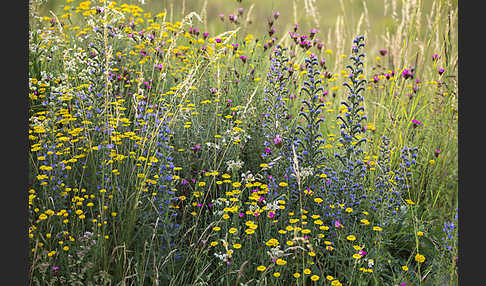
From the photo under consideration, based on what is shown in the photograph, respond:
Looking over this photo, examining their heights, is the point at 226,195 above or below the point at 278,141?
below

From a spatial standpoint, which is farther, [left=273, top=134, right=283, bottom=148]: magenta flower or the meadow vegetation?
[left=273, top=134, right=283, bottom=148]: magenta flower

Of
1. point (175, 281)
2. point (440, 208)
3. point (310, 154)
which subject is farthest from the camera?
point (440, 208)

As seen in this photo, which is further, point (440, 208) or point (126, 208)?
point (440, 208)

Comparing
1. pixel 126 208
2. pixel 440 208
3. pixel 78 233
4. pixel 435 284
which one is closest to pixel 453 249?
pixel 435 284

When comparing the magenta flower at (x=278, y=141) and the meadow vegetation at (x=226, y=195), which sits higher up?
the magenta flower at (x=278, y=141)

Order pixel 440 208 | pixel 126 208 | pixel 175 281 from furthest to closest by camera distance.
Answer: pixel 440 208 < pixel 126 208 < pixel 175 281

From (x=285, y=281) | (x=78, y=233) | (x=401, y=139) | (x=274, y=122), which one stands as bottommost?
(x=285, y=281)

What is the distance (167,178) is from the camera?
2482mm

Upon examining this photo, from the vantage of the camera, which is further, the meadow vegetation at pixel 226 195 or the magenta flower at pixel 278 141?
the magenta flower at pixel 278 141

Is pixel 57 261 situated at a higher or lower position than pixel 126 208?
lower

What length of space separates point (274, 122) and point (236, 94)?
2.82 feet

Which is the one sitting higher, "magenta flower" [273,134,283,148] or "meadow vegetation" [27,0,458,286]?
"magenta flower" [273,134,283,148]

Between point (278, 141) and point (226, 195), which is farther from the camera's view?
point (226, 195)

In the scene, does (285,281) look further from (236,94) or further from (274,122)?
(236,94)
